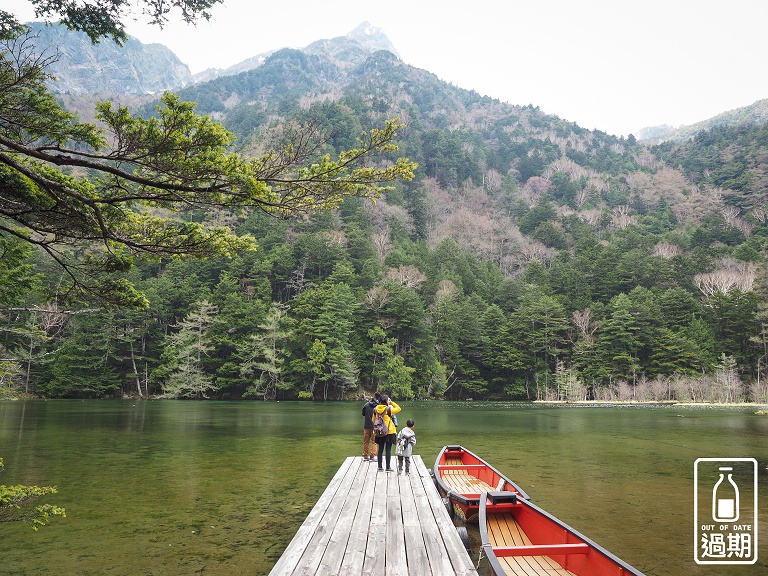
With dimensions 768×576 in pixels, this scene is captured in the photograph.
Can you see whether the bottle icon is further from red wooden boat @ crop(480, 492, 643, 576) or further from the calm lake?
red wooden boat @ crop(480, 492, 643, 576)

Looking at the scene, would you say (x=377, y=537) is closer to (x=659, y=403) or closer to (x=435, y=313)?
(x=659, y=403)

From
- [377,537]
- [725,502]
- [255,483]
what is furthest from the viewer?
[255,483]

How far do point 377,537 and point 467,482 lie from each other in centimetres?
423

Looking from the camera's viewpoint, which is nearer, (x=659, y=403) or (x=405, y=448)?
(x=405, y=448)

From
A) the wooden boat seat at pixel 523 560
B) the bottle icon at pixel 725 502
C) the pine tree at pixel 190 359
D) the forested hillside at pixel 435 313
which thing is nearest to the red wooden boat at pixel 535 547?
the wooden boat seat at pixel 523 560

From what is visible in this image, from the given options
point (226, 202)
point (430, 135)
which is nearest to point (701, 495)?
point (226, 202)

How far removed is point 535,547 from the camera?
4.89 metres

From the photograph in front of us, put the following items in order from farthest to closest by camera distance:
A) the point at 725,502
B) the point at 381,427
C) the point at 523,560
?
the point at 725,502 < the point at 381,427 < the point at 523,560

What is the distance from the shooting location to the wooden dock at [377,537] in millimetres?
4566

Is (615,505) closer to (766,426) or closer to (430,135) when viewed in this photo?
(766,426)

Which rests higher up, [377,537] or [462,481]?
[377,537]

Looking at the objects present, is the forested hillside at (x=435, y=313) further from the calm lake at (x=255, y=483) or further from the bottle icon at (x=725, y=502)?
the bottle icon at (x=725, y=502)

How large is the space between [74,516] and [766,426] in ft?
91.6

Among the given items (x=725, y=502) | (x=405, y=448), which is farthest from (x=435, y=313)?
(x=405, y=448)
